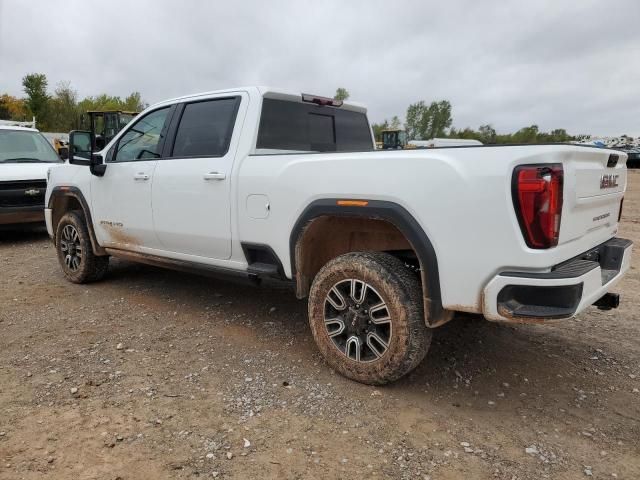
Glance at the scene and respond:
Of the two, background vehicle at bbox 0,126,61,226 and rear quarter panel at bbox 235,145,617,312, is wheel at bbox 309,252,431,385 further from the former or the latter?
background vehicle at bbox 0,126,61,226

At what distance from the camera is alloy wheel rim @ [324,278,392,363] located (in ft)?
9.93

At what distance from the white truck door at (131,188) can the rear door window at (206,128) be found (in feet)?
0.85

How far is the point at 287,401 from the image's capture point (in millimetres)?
3018

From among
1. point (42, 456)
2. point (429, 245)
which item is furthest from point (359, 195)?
point (42, 456)

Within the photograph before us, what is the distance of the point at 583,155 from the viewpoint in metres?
2.62

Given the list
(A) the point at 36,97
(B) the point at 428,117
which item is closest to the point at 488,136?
(B) the point at 428,117

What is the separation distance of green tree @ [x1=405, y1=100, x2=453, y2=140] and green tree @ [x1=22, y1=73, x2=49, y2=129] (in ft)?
117

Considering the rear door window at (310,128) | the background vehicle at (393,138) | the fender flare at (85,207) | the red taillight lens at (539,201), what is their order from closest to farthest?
1. the red taillight lens at (539,201)
2. the rear door window at (310,128)
3. the fender flare at (85,207)
4. the background vehicle at (393,138)

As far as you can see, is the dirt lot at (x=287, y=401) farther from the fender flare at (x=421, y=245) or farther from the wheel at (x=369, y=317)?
the fender flare at (x=421, y=245)

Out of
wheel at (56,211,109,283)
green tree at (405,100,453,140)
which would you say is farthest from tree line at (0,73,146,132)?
wheel at (56,211,109,283)

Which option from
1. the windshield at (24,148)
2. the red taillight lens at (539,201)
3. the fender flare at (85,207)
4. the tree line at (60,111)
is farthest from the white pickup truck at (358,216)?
the tree line at (60,111)

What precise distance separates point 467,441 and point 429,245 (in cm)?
105

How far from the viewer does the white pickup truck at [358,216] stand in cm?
246

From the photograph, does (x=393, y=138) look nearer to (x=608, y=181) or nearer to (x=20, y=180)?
(x=608, y=181)
